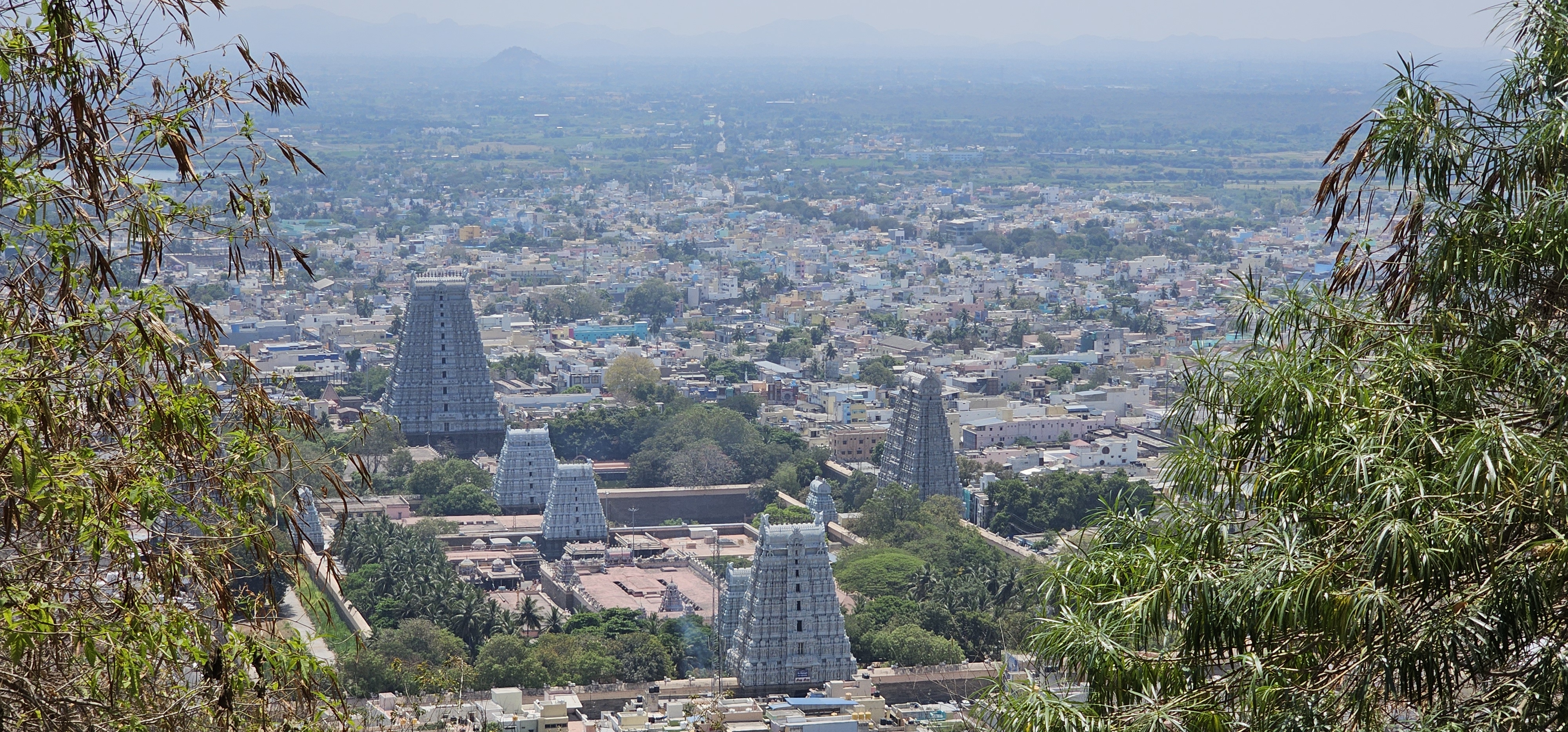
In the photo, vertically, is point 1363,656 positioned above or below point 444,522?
above

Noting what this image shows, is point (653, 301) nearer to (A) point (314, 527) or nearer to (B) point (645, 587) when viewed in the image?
(A) point (314, 527)

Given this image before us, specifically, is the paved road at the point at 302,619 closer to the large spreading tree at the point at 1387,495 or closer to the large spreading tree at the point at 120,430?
the large spreading tree at the point at 120,430

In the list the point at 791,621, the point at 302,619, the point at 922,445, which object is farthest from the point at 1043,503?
the point at 302,619

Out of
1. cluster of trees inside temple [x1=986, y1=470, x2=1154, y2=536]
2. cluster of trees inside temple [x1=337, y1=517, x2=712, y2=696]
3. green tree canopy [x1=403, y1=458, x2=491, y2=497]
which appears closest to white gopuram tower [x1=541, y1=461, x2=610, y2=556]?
green tree canopy [x1=403, y1=458, x2=491, y2=497]

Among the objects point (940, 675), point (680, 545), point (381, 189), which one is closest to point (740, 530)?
point (680, 545)

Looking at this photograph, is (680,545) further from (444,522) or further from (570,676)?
(570,676)

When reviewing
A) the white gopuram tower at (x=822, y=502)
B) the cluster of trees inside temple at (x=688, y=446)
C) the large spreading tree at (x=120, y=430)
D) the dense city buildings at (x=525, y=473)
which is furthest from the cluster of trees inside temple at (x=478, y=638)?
the large spreading tree at (x=120, y=430)

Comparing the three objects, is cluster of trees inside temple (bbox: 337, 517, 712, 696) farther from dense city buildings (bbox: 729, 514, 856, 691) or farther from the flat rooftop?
dense city buildings (bbox: 729, 514, 856, 691)
